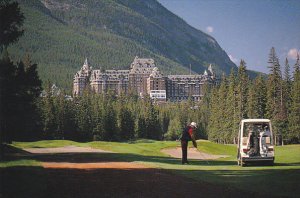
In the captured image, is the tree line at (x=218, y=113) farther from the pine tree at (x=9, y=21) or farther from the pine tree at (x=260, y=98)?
the pine tree at (x=9, y=21)

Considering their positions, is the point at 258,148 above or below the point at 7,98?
below

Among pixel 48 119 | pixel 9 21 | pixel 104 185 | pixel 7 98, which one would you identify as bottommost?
pixel 104 185

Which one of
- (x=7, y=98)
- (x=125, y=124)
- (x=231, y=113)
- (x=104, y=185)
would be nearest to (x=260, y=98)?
(x=231, y=113)

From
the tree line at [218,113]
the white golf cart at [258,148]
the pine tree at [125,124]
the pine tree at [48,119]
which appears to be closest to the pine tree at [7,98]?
the white golf cart at [258,148]

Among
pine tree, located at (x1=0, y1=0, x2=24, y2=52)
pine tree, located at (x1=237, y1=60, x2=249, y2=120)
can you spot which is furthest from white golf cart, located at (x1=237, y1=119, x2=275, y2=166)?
pine tree, located at (x1=237, y1=60, x2=249, y2=120)

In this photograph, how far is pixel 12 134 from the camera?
110 feet

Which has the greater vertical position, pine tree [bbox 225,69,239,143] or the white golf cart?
pine tree [bbox 225,69,239,143]

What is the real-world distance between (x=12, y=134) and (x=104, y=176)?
533 inches

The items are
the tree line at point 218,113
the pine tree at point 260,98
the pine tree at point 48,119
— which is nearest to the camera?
the tree line at point 218,113

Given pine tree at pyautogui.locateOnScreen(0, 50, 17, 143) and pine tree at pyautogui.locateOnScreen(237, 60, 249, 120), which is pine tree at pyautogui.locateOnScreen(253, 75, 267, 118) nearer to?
pine tree at pyautogui.locateOnScreen(237, 60, 249, 120)

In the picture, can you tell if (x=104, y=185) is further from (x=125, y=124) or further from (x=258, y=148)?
(x=125, y=124)

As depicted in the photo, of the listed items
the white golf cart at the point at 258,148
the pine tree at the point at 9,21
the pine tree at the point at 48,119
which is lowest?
the white golf cart at the point at 258,148

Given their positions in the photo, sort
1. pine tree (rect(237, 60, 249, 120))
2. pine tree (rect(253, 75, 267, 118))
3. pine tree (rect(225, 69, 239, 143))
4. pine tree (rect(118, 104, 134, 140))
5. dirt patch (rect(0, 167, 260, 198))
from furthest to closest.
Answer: pine tree (rect(118, 104, 134, 140)), pine tree (rect(225, 69, 239, 143)), pine tree (rect(237, 60, 249, 120)), pine tree (rect(253, 75, 267, 118)), dirt patch (rect(0, 167, 260, 198))

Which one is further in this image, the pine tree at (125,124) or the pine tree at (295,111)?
the pine tree at (125,124)
